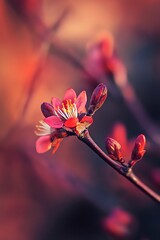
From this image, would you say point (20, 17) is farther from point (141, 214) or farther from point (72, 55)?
point (141, 214)

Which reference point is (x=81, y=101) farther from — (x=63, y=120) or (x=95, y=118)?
(x=95, y=118)

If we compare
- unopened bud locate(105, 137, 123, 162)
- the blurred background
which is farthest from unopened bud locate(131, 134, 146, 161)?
the blurred background

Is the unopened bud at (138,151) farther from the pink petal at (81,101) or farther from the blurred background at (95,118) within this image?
the blurred background at (95,118)

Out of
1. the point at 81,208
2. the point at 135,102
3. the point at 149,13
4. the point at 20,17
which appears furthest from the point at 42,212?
the point at 149,13

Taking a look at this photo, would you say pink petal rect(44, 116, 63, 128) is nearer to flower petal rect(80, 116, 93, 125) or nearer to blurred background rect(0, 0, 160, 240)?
flower petal rect(80, 116, 93, 125)

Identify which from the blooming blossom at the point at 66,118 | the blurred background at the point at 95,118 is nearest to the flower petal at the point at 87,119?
the blooming blossom at the point at 66,118

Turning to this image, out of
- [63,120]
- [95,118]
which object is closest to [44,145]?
[63,120]
